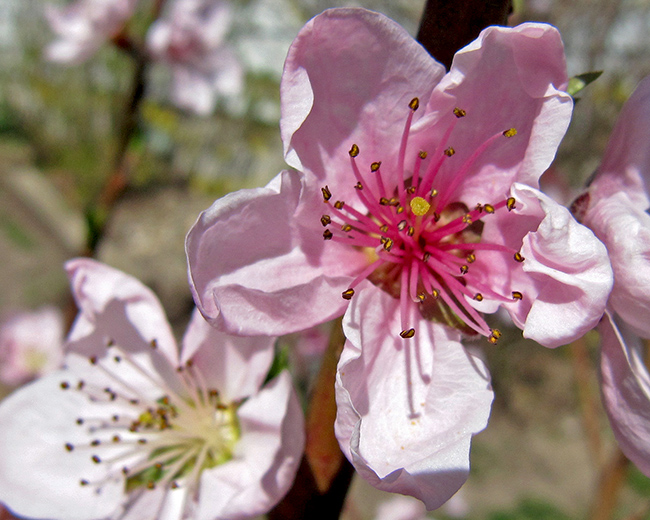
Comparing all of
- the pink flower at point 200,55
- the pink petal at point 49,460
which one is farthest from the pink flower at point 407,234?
the pink flower at point 200,55

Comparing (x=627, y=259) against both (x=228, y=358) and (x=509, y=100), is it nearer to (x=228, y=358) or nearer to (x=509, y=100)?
(x=509, y=100)

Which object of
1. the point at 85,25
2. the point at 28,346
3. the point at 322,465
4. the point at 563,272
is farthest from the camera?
the point at 28,346

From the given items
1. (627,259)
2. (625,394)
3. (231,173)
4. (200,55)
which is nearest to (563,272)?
(627,259)

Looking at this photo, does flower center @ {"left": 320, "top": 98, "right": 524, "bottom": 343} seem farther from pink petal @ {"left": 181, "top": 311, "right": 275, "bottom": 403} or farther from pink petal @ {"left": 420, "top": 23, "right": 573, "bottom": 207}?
pink petal @ {"left": 181, "top": 311, "right": 275, "bottom": 403}

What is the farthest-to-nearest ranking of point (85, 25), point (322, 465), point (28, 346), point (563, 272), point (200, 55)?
point (200, 55) < point (28, 346) < point (85, 25) < point (322, 465) < point (563, 272)

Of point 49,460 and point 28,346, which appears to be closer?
point 49,460

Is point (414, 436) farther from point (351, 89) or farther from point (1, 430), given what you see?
point (1, 430)
